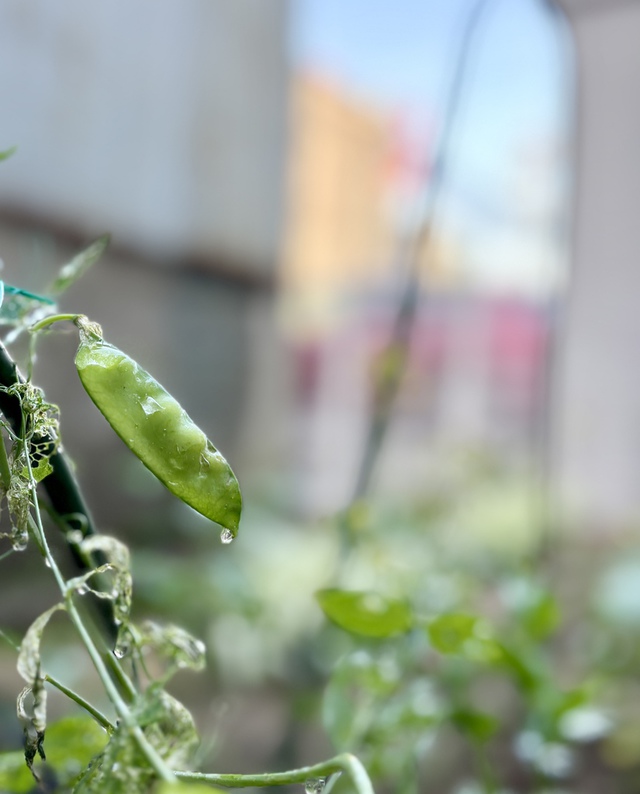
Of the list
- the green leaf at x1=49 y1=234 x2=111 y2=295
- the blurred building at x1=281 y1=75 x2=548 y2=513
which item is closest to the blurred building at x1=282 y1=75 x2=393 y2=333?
the blurred building at x1=281 y1=75 x2=548 y2=513

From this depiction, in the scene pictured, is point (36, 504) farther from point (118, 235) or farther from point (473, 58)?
point (473, 58)

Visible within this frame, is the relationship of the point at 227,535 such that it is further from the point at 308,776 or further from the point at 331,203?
the point at 331,203

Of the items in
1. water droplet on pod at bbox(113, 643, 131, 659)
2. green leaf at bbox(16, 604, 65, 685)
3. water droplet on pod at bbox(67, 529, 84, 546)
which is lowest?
water droplet on pod at bbox(113, 643, 131, 659)

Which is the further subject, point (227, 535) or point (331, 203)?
point (331, 203)

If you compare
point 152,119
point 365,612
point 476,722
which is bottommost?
→ point 476,722

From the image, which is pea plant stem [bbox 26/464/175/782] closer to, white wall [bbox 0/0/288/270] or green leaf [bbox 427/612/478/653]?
green leaf [bbox 427/612/478/653]

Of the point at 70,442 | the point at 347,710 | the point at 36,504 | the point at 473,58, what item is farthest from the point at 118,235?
the point at 36,504

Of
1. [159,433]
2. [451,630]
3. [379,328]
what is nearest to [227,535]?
[159,433]
